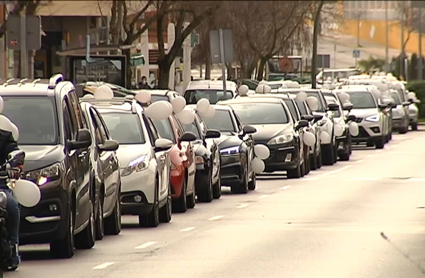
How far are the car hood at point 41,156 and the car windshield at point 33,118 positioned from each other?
177 millimetres

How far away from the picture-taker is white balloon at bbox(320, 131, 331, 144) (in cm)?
3391

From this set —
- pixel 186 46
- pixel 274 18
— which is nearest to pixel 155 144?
pixel 274 18

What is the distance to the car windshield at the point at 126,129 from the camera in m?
18.5

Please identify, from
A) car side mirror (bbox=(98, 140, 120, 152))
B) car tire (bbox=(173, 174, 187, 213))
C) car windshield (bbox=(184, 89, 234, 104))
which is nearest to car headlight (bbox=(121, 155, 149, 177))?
car side mirror (bbox=(98, 140, 120, 152))

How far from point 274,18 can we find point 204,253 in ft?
168

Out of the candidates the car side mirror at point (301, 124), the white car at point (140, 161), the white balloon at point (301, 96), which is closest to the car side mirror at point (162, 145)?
the white car at point (140, 161)

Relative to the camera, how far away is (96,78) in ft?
147

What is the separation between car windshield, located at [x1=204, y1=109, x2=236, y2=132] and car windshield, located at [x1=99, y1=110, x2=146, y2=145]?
651 cm

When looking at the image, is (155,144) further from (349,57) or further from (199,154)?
(349,57)

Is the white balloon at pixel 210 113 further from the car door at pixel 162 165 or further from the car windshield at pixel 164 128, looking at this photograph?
the car door at pixel 162 165

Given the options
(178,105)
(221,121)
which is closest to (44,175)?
(178,105)

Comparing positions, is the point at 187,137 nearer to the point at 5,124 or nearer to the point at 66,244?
the point at 66,244

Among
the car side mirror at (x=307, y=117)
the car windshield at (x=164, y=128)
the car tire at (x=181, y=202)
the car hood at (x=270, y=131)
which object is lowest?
the car tire at (x=181, y=202)

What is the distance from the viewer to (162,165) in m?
18.8
